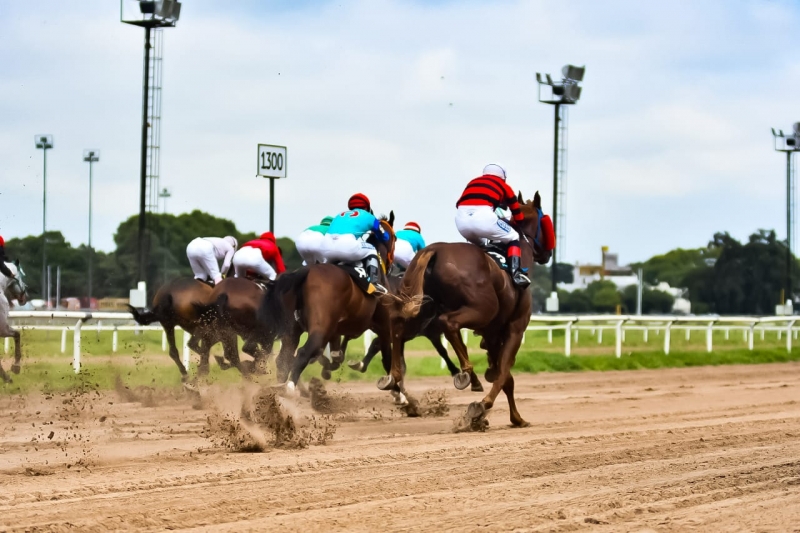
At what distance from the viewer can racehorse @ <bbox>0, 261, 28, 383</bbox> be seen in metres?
14.0

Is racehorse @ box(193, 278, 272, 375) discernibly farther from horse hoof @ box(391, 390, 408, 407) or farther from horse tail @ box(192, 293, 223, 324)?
horse hoof @ box(391, 390, 408, 407)

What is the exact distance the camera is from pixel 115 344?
1652 cm

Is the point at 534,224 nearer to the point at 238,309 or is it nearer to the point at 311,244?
the point at 311,244

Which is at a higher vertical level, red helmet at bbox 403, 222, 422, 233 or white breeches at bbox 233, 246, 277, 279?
red helmet at bbox 403, 222, 422, 233

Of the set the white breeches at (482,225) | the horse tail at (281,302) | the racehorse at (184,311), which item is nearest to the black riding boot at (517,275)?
the white breeches at (482,225)

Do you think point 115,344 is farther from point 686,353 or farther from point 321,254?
point 686,353

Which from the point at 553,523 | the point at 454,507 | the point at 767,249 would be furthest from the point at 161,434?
the point at 767,249

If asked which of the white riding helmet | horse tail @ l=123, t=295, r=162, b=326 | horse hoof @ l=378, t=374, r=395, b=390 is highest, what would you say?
the white riding helmet

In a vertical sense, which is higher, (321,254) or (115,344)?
(321,254)

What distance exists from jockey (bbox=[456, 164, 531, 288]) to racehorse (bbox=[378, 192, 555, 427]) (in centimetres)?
26

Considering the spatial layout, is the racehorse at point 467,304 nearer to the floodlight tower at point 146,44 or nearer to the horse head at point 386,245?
the horse head at point 386,245

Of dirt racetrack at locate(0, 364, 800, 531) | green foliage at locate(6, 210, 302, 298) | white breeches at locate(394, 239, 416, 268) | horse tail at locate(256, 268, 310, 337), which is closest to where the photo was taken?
dirt racetrack at locate(0, 364, 800, 531)

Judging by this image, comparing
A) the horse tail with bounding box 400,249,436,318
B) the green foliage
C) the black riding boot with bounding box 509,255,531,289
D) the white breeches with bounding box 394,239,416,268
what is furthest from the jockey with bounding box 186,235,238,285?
the green foliage

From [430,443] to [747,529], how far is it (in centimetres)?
358
